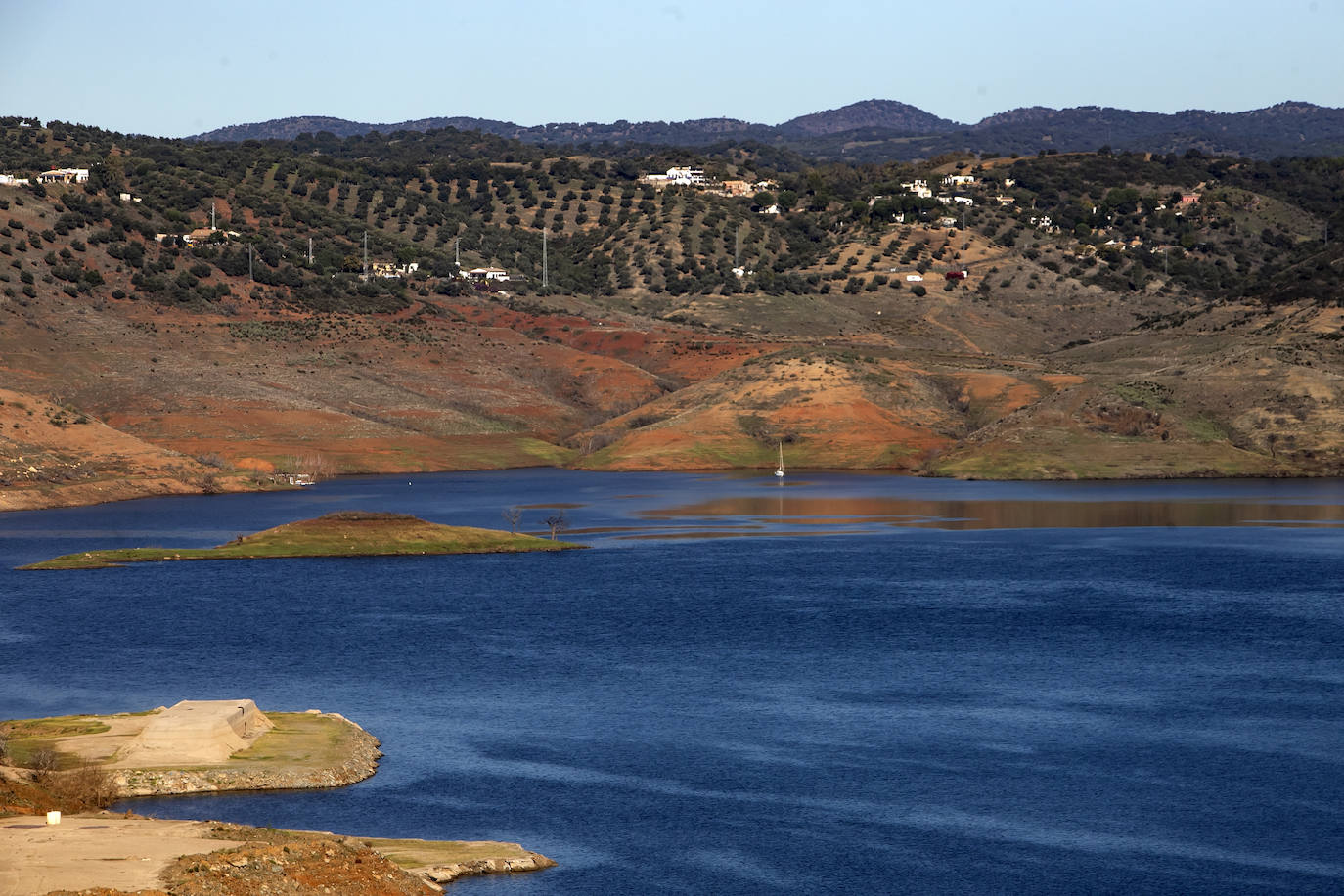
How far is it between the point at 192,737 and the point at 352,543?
73966 mm

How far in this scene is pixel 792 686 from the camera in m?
80.1

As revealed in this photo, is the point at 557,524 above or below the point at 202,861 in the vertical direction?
below

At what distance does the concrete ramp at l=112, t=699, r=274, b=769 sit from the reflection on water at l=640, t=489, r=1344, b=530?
314 ft

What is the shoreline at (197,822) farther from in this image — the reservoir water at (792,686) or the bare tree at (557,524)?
the bare tree at (557,524)

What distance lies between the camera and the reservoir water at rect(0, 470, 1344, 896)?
53.7 m

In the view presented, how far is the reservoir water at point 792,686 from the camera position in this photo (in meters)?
53.7

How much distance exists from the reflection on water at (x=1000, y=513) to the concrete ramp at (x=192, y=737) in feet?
314

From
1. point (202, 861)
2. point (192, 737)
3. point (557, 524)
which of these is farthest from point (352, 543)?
point (202, 861)

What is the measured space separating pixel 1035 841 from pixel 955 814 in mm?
3815

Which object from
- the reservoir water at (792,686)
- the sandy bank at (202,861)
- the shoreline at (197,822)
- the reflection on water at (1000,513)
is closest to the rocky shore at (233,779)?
the shoreline at (197,822)

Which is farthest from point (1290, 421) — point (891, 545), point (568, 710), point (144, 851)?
point (144, 851)

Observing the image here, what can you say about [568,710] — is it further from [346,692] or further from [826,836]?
[826,836]

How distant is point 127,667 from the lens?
84.0m

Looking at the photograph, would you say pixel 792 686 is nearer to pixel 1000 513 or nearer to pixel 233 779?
pixel 233 779
